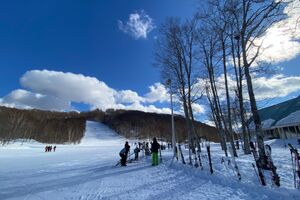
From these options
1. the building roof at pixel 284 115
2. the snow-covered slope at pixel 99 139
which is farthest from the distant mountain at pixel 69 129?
the building roof at pixel 284 115

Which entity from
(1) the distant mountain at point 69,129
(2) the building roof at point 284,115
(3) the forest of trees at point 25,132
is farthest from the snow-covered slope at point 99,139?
(2) the building roof at point 284,115

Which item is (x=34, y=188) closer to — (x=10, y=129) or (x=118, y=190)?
(x=118, y=190)

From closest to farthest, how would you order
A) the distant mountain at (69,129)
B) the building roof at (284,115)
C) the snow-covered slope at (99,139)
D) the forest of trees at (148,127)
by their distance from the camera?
the building roof at (284,115)
the distant mountain at (69,129)
the snow-covered slope at (99,139)
the forest of trees at (148,127)

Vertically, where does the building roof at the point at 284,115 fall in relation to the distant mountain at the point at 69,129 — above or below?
below

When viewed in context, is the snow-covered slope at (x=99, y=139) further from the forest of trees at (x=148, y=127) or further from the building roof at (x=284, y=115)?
the building roof at (x=284, y=115)

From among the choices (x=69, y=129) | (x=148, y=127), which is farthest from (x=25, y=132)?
(x=148, y=127)

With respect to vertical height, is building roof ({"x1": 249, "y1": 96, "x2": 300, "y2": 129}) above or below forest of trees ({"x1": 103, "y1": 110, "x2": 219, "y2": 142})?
below

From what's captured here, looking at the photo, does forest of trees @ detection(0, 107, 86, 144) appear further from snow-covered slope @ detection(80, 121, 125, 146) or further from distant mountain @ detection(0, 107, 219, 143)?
snow-covered slope @ detection(80, 121, 125, 146)

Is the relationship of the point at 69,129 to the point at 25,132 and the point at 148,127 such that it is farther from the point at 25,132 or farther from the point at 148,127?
the point at 148,127

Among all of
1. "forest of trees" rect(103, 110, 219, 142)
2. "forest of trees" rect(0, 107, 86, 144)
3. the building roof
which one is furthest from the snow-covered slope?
the building roof

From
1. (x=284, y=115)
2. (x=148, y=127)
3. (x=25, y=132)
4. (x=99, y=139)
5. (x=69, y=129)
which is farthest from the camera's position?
(x=148, y=127)

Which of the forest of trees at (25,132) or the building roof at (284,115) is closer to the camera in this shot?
the building roof at (284,115)

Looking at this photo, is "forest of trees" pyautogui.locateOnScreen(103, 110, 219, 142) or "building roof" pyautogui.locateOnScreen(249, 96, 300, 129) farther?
"forest of trees" pyautogui.locateOnScreen(103, 110, 219, 142)

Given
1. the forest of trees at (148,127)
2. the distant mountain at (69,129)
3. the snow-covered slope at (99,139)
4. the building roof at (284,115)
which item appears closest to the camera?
the building roof at (284,115)
